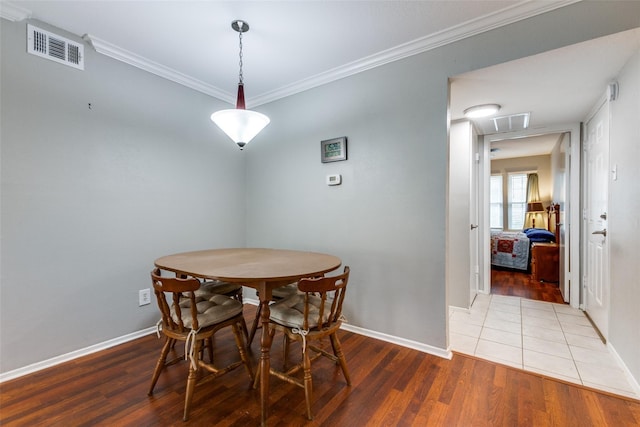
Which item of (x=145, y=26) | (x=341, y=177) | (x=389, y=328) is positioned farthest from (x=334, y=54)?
(x=389, y=328)

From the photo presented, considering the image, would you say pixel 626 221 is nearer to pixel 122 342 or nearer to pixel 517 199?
pixel 122 342

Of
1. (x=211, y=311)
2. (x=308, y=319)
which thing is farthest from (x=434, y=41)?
(x=211, y=311)

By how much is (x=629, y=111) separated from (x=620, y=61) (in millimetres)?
341

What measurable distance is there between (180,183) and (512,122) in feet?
11.9

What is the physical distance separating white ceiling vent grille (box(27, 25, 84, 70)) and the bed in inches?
238

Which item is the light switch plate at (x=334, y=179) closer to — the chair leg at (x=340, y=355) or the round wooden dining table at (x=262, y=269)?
the round wooden dining table at (x=262, y=269)

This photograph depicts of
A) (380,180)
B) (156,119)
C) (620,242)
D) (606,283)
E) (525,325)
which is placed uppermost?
(156,119)

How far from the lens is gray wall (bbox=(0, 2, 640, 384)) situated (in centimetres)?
186

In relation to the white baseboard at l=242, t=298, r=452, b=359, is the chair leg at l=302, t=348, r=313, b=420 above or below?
above

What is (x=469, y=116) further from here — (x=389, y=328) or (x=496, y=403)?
(x=496, y=403)

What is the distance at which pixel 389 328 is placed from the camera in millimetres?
2354

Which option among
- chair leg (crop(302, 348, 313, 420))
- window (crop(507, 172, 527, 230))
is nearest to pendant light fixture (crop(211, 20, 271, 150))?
chair leg (crop(302, 348, 313, 420))

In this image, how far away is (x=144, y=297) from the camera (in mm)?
2477

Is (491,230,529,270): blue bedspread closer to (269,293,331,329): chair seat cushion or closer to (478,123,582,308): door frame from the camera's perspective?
(478,123,582,308): door frame
